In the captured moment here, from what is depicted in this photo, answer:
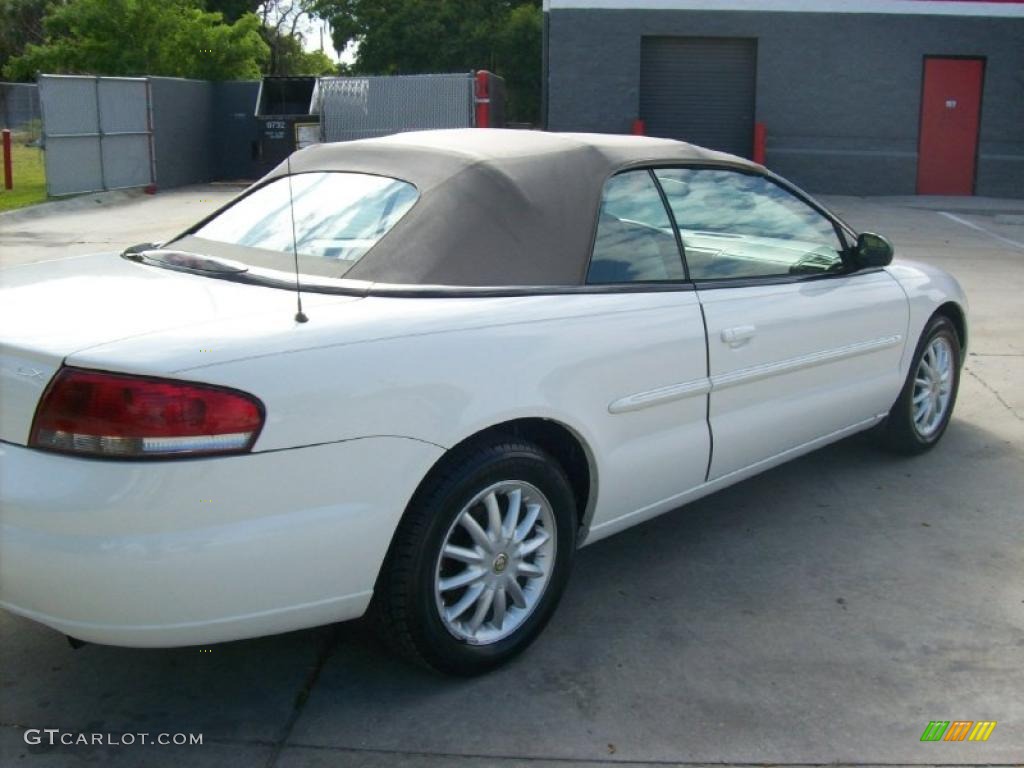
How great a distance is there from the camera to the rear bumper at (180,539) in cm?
271

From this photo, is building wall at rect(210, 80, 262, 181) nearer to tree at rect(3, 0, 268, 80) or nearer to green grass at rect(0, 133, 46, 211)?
green grass at rect(0, 133, 46, 211)

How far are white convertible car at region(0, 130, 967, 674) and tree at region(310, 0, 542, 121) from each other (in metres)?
37.8

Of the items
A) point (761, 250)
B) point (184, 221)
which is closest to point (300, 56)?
point (184, 221)

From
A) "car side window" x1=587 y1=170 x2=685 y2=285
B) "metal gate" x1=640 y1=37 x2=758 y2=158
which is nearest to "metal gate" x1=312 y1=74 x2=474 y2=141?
"metal gate" x1=640 y1=37 x2=758 y2=158

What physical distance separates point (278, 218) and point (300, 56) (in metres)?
55.0

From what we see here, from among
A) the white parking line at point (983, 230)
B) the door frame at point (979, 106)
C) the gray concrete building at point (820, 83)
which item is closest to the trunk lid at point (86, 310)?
the white parking line at point (983, 230)

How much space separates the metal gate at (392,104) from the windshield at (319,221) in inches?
617

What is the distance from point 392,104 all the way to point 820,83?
8467mm

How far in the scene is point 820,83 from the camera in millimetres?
22609

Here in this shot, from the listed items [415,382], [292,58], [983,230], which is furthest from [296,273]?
[292,58]

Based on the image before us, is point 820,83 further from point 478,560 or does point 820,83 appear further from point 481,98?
point 478,560

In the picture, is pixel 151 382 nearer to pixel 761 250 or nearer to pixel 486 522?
pixel 486 522

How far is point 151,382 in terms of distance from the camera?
2746mm

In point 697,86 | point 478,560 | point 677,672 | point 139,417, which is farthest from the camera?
point 697,86
